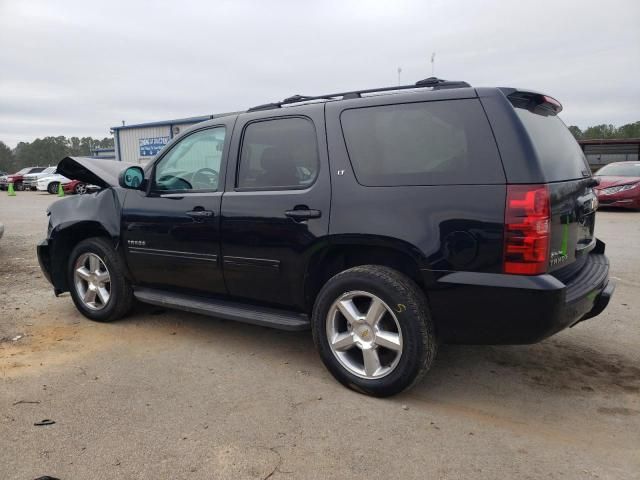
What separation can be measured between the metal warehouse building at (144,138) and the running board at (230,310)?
79.1 feet

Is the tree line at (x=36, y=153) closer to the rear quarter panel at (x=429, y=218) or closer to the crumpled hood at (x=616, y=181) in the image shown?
the crumpled hood at (x=616, y=181)

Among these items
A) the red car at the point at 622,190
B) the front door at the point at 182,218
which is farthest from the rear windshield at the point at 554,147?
the red car at the point at 622,190

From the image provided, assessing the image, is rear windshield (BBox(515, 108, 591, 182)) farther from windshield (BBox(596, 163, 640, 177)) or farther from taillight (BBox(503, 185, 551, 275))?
windshield (BBox(596, 163, 640, 177))

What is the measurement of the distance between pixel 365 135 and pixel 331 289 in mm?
1001

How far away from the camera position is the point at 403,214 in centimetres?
285

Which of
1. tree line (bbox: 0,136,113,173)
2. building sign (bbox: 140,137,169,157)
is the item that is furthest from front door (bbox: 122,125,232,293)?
tree line (bbox: 0,136,113,173)

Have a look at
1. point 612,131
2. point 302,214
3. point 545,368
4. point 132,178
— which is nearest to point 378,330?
point 302,214

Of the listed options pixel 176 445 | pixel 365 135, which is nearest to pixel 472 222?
pixel 365 135

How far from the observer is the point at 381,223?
2912mm

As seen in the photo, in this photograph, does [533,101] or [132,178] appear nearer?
[533,101]

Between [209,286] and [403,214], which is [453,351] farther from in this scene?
[209,286]

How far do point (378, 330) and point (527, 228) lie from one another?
3.44 ft

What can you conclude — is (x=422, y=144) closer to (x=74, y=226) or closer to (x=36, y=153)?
(x=74, y=226)

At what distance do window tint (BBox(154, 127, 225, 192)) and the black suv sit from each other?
0.04ft
